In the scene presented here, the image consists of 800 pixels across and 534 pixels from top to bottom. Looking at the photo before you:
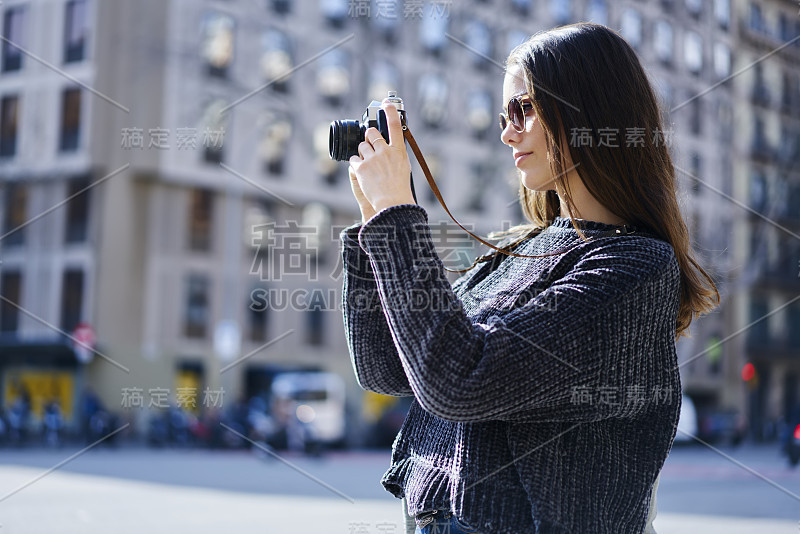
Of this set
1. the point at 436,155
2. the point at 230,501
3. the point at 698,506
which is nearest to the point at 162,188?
the point at 436,155

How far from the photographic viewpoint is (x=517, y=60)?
4.66 ft

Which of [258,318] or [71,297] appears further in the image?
[258,318]

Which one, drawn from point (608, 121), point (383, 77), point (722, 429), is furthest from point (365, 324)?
point (722, 429)

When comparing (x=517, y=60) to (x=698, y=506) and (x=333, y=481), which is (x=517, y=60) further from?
(x=333, y=481)

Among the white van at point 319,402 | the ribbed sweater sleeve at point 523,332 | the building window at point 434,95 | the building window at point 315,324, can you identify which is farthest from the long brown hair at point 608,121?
the building window at point 315,324

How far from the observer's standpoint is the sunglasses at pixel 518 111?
4.58 feet

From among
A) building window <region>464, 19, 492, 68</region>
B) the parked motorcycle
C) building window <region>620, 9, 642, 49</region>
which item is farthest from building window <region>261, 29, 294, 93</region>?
the parked motorcycle

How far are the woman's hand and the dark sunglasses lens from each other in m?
0.19

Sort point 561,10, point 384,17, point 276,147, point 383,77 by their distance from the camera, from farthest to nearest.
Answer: point 383,77, point 276,147, point 561,10, point 384,17

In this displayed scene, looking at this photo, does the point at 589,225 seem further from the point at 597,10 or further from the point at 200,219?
the point at 200,219

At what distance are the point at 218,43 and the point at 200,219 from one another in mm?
4756

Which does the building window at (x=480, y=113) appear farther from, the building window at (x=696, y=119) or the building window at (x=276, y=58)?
the building window at (x=696, y=119)

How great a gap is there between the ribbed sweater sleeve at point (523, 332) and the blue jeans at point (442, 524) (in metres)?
0.17

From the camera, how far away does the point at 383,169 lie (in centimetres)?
129
